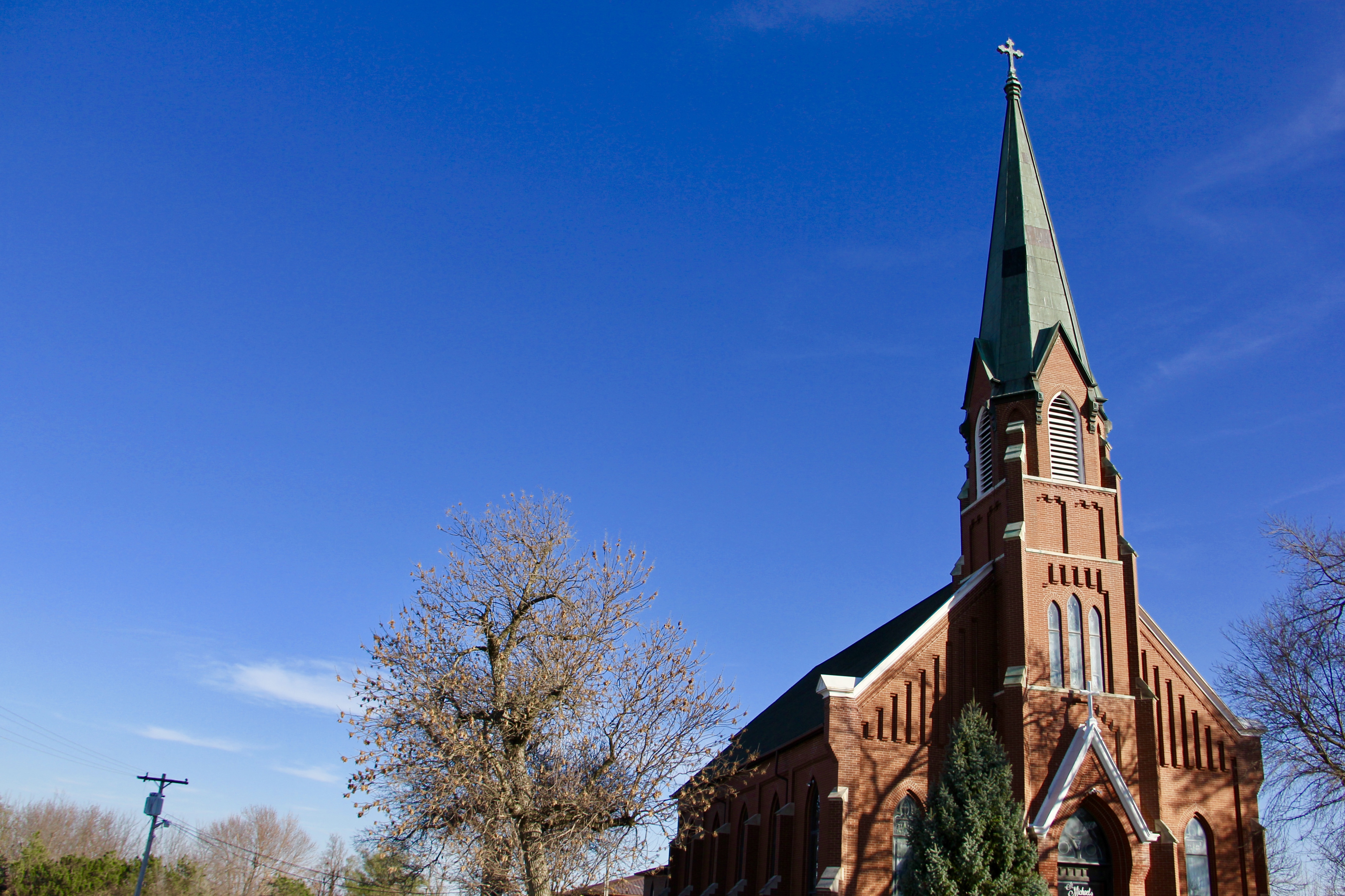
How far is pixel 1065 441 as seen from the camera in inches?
1079

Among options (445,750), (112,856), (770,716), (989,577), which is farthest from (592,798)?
(112,856)

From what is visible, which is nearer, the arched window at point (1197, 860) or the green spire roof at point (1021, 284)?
the arched window at point (1197, 860)

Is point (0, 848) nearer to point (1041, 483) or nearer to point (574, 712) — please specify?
point (574, 712)

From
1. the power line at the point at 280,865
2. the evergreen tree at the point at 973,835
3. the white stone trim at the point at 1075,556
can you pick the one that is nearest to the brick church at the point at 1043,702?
the white stone trim at the point at 1075,556

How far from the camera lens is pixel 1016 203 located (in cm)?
3150

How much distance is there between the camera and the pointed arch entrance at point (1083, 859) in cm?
2248

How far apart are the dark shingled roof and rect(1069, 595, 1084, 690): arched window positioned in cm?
304

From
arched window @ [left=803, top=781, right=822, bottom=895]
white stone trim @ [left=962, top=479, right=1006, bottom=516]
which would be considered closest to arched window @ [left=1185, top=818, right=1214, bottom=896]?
arched window @ [left=803, top=781, right=822, bottom=895]

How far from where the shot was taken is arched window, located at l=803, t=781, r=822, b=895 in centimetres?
2541

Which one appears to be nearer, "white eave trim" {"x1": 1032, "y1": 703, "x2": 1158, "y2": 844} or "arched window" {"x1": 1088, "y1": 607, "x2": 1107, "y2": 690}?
"white eave trim" {"x1": 1032, "y1": 703, "x2": 1158, "y2": 844}

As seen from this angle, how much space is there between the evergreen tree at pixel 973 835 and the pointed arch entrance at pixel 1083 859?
1902mm

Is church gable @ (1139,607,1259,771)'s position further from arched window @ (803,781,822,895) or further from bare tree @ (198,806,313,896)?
bare tree @ (198,806,313,896)

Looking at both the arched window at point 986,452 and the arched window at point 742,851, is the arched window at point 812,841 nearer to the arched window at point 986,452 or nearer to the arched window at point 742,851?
the arched window at point 742,851

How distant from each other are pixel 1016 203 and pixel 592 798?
22441 mm
